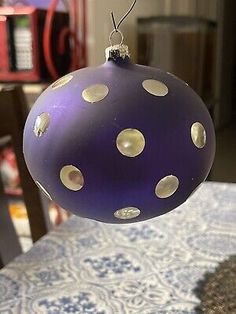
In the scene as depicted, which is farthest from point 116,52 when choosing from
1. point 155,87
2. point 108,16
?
point 108,16

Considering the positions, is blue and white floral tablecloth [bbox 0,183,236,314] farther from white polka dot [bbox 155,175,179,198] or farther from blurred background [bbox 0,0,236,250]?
blurred background [bbox 0,0,236,250]

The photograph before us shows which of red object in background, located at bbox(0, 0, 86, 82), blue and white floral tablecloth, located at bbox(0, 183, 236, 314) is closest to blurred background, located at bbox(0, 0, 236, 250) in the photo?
red object in background, located at bbox(0, 0, 86, 82)

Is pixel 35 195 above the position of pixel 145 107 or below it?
below

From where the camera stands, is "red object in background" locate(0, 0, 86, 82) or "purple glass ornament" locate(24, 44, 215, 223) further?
"red object in background" locate(0, 0, 86, 82)

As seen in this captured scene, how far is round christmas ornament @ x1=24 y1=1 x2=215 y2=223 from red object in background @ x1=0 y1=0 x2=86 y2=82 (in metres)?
1.60

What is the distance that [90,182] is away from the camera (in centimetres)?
45

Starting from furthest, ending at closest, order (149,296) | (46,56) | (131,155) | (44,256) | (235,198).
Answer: (46,56)
(235,198)
(44,256)
(149,296)
(131,155)

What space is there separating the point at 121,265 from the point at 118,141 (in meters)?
0.41

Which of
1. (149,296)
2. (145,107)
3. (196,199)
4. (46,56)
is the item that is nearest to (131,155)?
(145,107)

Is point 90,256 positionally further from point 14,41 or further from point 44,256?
point 14,41

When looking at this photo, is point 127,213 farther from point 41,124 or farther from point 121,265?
point 121,265

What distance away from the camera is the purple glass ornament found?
0.44 metres

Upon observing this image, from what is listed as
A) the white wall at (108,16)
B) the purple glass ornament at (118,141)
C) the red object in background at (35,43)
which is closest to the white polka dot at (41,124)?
the purple glass ornament at (118,141)

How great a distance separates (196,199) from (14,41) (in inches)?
48.8
